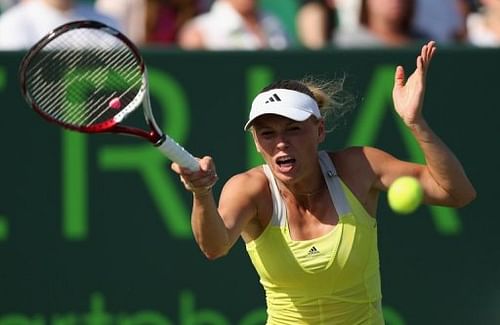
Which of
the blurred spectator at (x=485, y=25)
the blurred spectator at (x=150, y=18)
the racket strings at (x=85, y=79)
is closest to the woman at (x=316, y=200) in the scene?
the racket strings at (x=85, y=79)

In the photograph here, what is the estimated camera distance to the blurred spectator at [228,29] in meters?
7.62

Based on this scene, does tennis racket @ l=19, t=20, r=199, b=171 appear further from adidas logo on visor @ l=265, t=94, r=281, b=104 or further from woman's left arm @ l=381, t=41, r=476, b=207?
woman's left arm @ l=381, t=41, r=476, b=207

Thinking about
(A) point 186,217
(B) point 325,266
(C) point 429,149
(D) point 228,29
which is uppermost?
(D) point 228,29

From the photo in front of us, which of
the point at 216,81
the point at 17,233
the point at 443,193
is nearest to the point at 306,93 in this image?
the point at 443,193

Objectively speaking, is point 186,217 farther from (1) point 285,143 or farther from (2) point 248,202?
(1) point 285,143

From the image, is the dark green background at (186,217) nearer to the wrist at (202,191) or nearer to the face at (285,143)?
the face at (285,143)

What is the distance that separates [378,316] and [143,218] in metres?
2.14

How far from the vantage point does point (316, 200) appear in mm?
4816

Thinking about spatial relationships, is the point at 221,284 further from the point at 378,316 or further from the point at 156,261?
the point at 378,316

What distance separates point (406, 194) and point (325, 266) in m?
0.43

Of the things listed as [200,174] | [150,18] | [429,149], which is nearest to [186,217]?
[150,18]

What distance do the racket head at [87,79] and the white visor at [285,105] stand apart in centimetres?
45

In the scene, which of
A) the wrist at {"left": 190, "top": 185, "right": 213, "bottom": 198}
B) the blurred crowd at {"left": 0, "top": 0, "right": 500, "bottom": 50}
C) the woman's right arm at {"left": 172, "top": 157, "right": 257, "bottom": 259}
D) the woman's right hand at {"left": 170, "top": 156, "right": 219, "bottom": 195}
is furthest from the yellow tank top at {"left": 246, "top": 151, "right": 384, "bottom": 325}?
the blurred crowd at {"left": 0, "top": 0, "right": 500, "bottom": 50}

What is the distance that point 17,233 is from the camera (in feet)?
21.7
